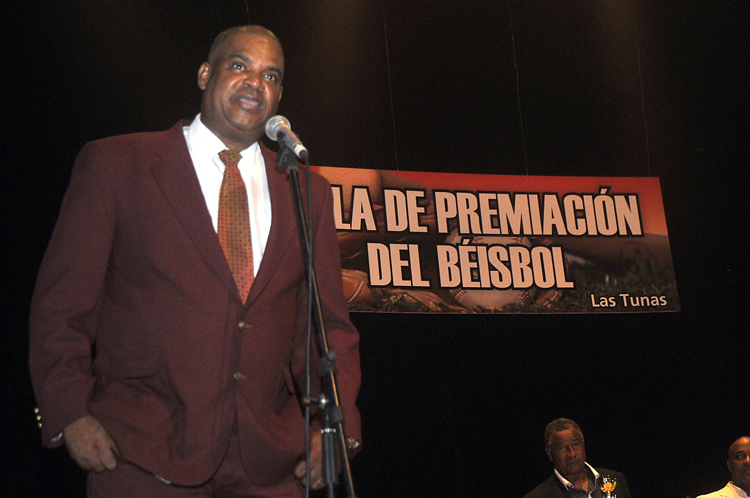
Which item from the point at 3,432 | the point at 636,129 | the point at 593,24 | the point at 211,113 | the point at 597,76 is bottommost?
the point at 3,432

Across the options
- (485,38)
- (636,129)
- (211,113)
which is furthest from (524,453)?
(211,113)

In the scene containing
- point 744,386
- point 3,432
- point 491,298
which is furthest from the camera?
point 744,386

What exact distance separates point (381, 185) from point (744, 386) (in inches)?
122

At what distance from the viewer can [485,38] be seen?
5.91 m

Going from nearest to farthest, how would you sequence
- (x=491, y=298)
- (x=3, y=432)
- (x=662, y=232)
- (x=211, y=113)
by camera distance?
(x=211, y=113) < (x=3, y=432) < (x=491, y=298) < (x=662, y=232)

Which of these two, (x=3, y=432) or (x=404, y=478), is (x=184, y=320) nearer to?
(x=3, y=432)

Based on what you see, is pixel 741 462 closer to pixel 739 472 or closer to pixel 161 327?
pixel 739 472

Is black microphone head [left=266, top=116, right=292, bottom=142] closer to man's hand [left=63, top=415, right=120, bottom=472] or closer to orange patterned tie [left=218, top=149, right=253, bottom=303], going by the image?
Answer: orange patterned tie [left=218, top=149, right=253, bottom=303]

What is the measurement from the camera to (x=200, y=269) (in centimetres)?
169

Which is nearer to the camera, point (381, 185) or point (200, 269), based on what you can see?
point (200, 269)

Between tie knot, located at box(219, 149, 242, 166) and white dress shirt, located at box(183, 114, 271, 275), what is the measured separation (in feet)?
0.05

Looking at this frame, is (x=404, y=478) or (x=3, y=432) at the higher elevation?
(x=3, y=432)

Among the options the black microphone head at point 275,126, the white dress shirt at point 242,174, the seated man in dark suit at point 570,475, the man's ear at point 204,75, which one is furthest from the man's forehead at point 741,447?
the black microphone head at point 275,126

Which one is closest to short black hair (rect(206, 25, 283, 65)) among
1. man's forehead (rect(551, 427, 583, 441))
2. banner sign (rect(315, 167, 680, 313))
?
banner sign (rect(315, 167, 680, 313))
